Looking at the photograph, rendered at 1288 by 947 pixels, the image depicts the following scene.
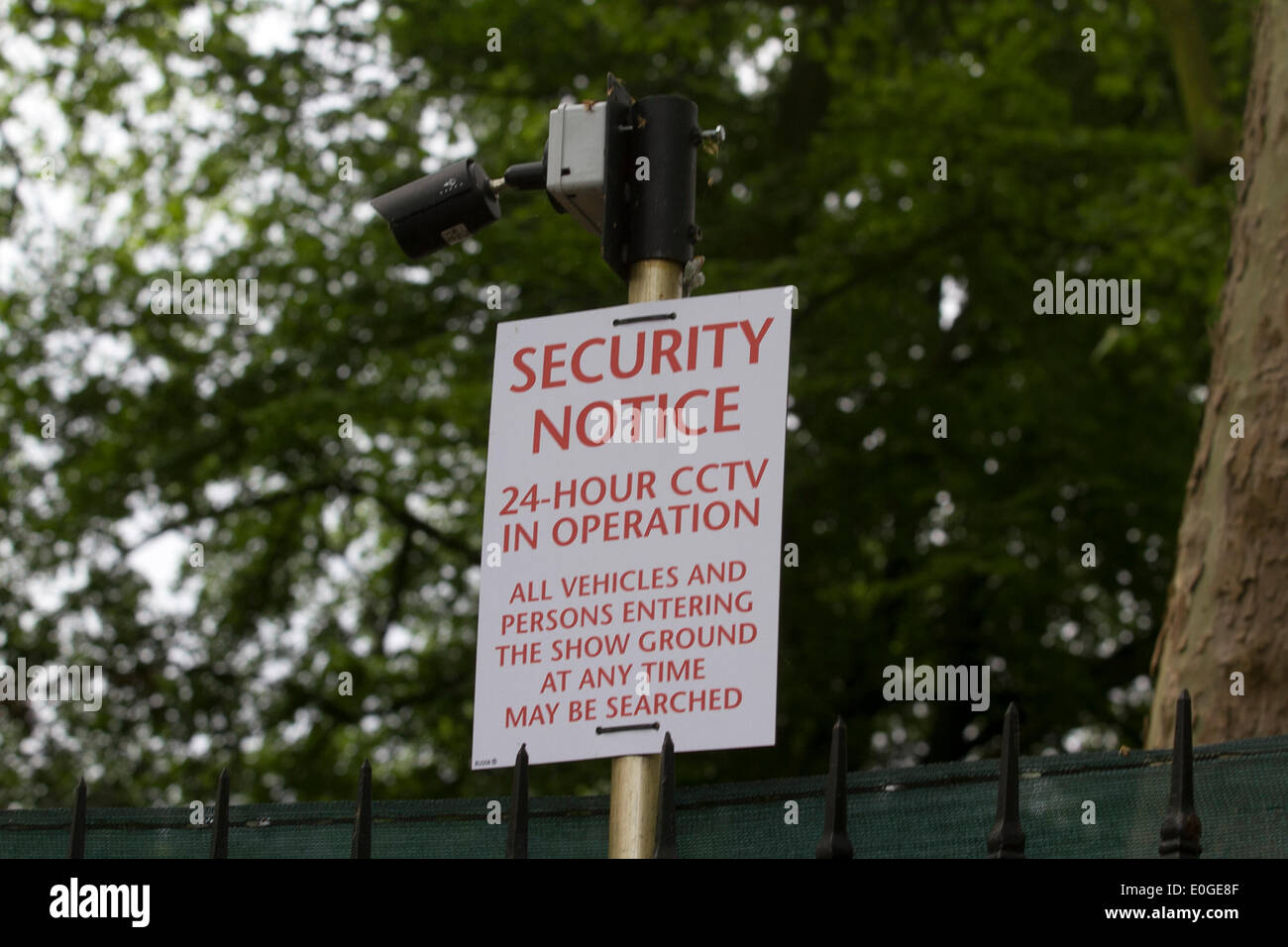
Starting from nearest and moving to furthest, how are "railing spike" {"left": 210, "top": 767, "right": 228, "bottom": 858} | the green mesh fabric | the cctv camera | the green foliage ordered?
the green mesh fabric
"railing spike" {"left": 210, "top": 767, "right": 228, "bottom": 858}
the cctv camera
the green foliage

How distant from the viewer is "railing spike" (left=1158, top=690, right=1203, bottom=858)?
10.5ft

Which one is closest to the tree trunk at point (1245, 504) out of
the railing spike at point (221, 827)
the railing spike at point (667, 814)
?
the railing spike at point (667, 814)

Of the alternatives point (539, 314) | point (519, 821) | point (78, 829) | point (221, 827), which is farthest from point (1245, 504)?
point (539, 314)

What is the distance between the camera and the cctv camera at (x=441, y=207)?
16.1 feet

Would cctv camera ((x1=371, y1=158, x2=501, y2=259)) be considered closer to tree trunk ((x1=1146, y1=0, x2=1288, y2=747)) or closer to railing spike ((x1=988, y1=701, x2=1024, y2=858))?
railing spike ((x1=988, y1=701, x2=1024, y2=858))

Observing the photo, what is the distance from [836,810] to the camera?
345cm

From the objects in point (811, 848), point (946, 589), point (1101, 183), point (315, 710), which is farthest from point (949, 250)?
point (811, 848)

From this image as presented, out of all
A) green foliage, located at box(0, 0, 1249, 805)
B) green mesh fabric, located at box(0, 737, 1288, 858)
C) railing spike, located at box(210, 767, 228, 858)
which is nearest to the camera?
green mesh fabric, located at box(0, 737, 1288, 858)

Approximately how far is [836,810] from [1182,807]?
620 millimetres

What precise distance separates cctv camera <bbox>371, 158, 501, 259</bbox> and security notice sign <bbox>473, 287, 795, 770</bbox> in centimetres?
70

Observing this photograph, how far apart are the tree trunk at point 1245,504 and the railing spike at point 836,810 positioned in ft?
12.1

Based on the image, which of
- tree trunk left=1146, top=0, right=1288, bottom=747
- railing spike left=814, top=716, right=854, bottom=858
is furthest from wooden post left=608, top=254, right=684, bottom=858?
tree trunk left=1146, top=0, right=1288, bottom=747

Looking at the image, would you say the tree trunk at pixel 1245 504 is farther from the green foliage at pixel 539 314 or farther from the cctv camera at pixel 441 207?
the green foliage at pixel 539 314

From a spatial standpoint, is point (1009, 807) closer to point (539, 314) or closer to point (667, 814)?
point (667, 814)
